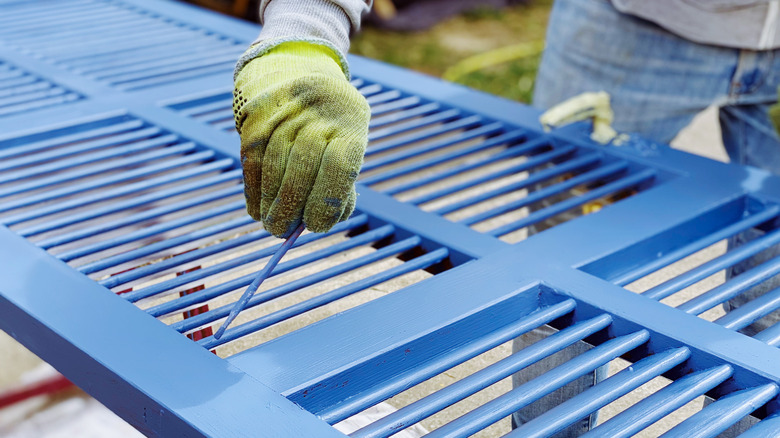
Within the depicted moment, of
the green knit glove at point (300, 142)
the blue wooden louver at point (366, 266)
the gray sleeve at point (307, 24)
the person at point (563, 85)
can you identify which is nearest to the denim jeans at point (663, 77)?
the person at point (563, 85)

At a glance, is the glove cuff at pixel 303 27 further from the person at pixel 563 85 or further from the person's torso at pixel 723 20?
the person's torso at pixel 723 20

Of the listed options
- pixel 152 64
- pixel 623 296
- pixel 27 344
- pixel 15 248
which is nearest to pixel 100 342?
pixel 27 344

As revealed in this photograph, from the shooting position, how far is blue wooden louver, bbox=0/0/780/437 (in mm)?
787

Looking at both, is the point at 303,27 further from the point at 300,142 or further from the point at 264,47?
the point at 300,142

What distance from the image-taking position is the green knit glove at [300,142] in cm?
85

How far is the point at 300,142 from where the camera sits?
2.77ft

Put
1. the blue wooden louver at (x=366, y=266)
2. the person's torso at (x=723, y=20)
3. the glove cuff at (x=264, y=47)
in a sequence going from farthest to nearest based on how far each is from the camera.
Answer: the person's torso at (x=723, y=20), the glove cuff at (x=264, y=47), the blue wooden louver at (x=366, y=266)

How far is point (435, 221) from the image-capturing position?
1157 millimetres

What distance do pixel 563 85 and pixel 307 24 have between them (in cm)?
85

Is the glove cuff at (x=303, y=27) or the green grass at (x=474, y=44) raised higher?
the glove cuff at (x=303, y=27)

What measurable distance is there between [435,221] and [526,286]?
23cm

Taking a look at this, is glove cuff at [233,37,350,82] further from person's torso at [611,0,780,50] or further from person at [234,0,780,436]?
person's torso at [611,0,780,50]

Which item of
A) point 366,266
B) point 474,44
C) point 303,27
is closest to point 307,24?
point 303,27

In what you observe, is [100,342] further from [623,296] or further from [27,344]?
[623,296]
